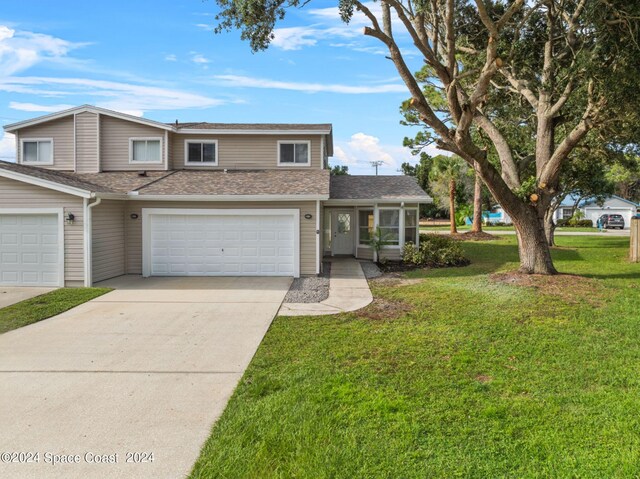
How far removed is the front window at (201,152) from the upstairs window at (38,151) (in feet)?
16.5

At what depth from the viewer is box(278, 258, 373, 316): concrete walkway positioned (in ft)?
31.6

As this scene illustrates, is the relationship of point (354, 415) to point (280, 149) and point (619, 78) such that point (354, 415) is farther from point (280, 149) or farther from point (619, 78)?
point (280, 149)

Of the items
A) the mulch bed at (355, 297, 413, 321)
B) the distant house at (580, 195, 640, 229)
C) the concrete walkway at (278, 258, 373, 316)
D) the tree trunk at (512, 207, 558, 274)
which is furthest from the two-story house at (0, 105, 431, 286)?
the distant house at (580, 195, 640, 229)

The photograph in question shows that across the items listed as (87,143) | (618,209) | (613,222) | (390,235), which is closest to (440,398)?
(390,235)

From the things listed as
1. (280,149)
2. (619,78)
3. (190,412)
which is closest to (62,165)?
(280,149)

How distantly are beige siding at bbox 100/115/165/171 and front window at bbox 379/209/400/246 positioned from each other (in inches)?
341

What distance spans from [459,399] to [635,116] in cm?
1148

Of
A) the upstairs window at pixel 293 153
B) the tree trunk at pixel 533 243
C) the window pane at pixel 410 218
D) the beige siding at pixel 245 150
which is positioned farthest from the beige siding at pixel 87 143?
the tree trunk at pixel 533 243

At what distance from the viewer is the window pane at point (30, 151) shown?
17.3 meters

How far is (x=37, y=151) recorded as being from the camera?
17281 mm

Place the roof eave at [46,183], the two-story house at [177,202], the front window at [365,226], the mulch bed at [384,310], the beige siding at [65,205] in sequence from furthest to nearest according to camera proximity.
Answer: the front window at [365,226]
the two-story house at [177,202]
the beige siding at [65,205]
the roof eave at [46,183]
the mulch bed at [384,310]

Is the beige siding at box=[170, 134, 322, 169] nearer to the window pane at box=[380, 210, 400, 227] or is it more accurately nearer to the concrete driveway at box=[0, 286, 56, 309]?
the window pane at box=[380, 210, 400, 227]

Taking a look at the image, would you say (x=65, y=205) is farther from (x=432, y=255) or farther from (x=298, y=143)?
(x=432, y=255)

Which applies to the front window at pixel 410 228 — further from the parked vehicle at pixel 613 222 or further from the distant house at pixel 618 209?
the distant house at pixel 618 209
